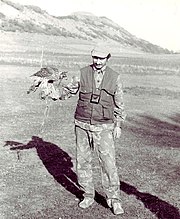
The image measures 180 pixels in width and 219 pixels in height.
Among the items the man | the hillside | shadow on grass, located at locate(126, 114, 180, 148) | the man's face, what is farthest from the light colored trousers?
the hillside

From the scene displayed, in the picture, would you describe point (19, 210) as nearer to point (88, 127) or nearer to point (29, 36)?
point (88, 127)

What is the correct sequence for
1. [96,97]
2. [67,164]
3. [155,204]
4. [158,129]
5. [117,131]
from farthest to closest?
[158,129] < [67,164] < [155,204] < [117,131] < [96,97]

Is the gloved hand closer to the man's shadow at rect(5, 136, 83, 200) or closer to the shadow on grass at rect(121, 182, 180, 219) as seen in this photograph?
the shadow on grass at rect(121, 182, 180, 219)

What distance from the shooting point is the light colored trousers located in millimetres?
6402

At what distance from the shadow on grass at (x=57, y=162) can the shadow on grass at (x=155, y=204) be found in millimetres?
719

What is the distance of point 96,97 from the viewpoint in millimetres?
6273

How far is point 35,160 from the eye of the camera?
10445 millimetres

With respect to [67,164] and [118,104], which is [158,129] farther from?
[118,104]

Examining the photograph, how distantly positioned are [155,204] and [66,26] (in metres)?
95.7

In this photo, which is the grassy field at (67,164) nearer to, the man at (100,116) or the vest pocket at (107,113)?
the man at (100,116)

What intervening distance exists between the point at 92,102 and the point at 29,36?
6734 centimetres

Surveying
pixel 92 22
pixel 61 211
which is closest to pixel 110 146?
pixel 61 211

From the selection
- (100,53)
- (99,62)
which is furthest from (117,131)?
(100,53)

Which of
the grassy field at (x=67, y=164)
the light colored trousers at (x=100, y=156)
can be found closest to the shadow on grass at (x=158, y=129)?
the grassy field at (x=67, y=164)
